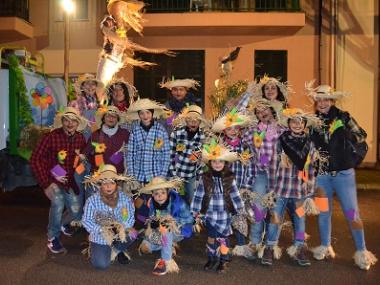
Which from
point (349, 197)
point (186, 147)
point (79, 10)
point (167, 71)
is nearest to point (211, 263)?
point (186, 147)

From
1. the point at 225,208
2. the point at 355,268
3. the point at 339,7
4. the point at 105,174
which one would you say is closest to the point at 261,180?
the point at 225,208

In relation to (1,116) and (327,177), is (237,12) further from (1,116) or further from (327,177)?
(327,177)

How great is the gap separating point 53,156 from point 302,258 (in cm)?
311

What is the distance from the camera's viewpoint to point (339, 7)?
14.9 m

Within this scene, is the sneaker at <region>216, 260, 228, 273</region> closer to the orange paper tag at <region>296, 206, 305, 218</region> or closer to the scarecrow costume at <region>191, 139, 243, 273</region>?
the scarecrow costume at <region>191, 139, 243, 273</region>

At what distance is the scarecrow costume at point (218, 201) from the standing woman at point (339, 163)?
99 cm

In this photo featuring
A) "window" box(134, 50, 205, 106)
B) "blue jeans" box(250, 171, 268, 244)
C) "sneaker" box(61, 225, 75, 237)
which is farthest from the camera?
"window" box(134, 50, 205, 106)

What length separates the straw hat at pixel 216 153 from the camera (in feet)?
17.6

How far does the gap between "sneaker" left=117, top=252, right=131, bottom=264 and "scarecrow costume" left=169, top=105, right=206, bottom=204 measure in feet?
3.32

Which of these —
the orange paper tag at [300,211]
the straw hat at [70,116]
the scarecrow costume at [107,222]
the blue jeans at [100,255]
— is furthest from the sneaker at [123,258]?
the orange paper tag at [300,211]

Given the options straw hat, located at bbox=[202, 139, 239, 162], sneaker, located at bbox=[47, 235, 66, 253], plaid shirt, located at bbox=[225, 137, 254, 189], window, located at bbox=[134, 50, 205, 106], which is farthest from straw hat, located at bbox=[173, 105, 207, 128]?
window, located at bbox=[134, 50, 205, 106]

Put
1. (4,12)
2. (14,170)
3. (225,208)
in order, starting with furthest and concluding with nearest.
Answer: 1. (4,12)
2. (14,170)
3. (225,208)

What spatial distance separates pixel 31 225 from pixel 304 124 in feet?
14.2

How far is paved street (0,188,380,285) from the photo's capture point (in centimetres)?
512
